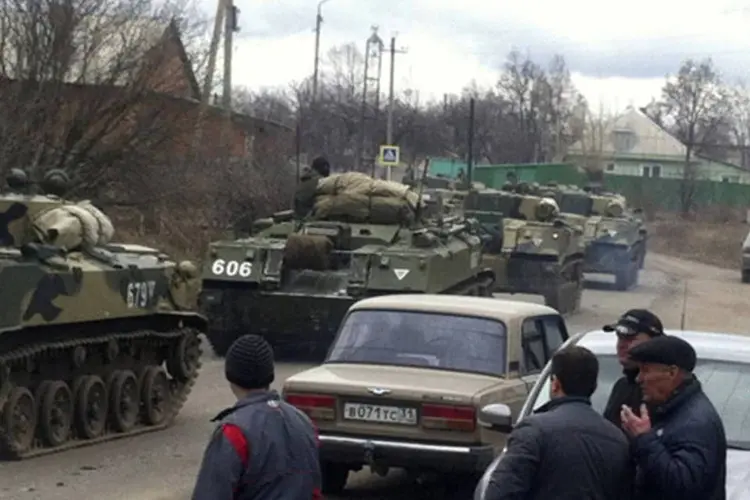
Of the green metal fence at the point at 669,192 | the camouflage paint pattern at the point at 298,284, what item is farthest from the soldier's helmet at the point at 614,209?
the green metal fence at the point at 669,192

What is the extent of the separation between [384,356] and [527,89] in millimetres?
77419

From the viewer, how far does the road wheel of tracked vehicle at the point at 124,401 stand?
14141 mm

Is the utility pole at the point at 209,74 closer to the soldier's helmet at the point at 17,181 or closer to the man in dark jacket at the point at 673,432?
the soldier's helmet at the point at 17,181

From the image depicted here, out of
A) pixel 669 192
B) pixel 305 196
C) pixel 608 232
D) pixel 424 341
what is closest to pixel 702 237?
pixel 669 192

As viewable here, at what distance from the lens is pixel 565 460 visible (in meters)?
5.40

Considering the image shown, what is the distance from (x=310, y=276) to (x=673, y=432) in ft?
46.3

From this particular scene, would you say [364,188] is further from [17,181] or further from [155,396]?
[17,181]

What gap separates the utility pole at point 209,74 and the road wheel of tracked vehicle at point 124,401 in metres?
12.4

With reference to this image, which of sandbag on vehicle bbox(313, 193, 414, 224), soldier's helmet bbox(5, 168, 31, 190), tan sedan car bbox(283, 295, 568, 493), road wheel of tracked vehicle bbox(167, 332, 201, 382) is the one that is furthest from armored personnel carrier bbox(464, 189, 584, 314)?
tan sedan car bbox(283, 295, 568, 493)

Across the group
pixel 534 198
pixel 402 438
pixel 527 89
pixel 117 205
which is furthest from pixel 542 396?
pixel 527 89

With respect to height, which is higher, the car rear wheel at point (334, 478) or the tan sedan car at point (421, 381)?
the tan sedan car at point (421, 381)

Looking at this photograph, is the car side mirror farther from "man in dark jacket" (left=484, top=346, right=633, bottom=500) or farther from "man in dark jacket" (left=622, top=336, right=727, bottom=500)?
"man in dark jacket" (left=484, top=346, right=633, bottom=500)

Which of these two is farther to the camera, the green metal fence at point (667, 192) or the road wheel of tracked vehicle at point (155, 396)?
the green metal fence at point (667, 192)

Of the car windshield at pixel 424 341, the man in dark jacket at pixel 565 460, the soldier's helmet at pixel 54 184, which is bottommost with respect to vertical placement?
the car windshield at pixel 424 341
